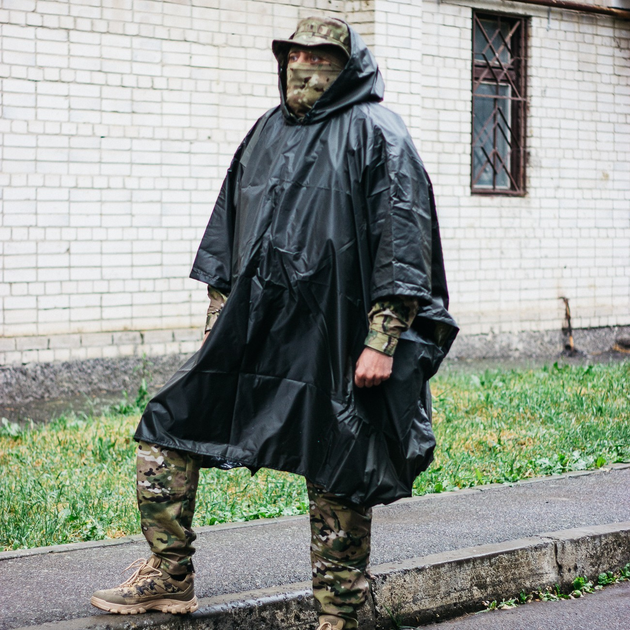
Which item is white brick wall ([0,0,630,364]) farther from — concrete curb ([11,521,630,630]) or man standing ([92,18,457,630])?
man standing ([92,18,457,630])

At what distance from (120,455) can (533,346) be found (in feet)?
23.5

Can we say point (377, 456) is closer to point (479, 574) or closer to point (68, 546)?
point (479, 574)

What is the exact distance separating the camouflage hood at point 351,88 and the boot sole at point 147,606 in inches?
67.9

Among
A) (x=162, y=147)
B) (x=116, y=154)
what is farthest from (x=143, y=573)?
(x=162, y=147)

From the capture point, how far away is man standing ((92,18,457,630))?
3.02 metres

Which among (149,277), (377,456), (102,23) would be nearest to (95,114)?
(102,23)

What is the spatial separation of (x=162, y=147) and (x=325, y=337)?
679cm

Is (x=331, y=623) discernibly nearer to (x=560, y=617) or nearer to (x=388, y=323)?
(x=388, y=323)

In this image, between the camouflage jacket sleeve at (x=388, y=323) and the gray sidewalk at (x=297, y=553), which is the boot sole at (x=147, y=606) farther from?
the camouflage jacket sleeve at (x=388, y=323)

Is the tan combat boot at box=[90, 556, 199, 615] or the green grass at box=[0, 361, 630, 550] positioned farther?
the green grass at box=[0, 361, 630, 550]

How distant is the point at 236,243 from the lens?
3305 millimetres

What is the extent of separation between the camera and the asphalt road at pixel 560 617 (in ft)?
12.7

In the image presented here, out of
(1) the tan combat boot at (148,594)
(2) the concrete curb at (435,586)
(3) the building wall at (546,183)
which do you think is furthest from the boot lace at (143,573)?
(3) the building wall at (546,183)

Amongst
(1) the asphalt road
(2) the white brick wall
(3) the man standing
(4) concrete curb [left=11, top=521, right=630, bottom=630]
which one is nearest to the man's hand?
(3) the man standing
